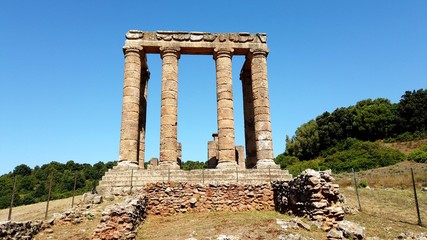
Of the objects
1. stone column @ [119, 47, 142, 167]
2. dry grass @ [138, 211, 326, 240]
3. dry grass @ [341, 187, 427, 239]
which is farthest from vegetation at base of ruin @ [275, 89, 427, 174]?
dry grass @ [138, 211, 326, 240]

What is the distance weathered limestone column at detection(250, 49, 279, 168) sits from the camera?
18.8 metres

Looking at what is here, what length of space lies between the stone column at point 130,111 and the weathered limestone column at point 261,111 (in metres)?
7.29

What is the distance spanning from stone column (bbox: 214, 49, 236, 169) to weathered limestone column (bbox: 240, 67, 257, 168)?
8.16ft

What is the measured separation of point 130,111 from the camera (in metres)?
18.9

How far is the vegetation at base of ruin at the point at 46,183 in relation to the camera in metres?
36.9

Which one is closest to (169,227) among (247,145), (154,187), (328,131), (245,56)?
(154,187)

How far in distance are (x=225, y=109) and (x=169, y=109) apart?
344cm

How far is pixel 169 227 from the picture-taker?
10.8m

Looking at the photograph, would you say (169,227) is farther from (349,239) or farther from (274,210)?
(349,239)

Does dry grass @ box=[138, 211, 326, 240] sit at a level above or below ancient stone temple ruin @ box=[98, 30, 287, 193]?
below

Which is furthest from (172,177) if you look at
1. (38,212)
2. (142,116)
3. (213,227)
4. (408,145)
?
(408,145)

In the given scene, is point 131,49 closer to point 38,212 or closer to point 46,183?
point 38,212

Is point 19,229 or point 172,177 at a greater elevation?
point 172,177

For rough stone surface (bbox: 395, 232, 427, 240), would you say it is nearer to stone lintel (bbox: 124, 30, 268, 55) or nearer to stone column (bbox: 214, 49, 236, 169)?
stone column (bbox: 214, 49, 236, 169)
